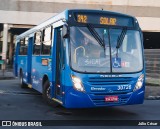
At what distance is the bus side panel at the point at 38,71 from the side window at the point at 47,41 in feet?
0.68

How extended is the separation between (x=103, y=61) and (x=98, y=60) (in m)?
0.14

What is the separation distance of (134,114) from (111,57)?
1.98 meters

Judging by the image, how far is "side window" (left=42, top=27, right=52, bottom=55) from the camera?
39.6 ft

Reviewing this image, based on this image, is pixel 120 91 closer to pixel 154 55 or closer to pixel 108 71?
pixel 108 71

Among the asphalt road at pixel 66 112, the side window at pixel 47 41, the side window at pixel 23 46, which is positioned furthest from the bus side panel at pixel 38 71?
the side window at pixel 23 46

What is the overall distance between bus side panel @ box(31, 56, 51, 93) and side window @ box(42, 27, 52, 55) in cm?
21

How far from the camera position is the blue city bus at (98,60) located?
9.73 m

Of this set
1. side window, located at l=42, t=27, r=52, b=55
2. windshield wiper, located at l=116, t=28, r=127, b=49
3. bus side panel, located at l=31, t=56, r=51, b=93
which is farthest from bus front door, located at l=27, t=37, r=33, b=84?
windshield wiper, located at l=116, t=28, r=127, b=49

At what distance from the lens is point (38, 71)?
13570 mm

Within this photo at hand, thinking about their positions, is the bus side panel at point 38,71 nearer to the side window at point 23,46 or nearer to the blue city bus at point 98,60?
the blue city bus at point 98,60

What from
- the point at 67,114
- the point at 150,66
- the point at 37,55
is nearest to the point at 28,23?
the point at 150,66

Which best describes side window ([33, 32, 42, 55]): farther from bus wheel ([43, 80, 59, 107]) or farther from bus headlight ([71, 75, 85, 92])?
bus headlight ([71, 75, 85, 92])

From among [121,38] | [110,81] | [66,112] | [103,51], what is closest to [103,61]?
[103,51]

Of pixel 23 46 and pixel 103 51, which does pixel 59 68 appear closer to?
pixel 103 51
